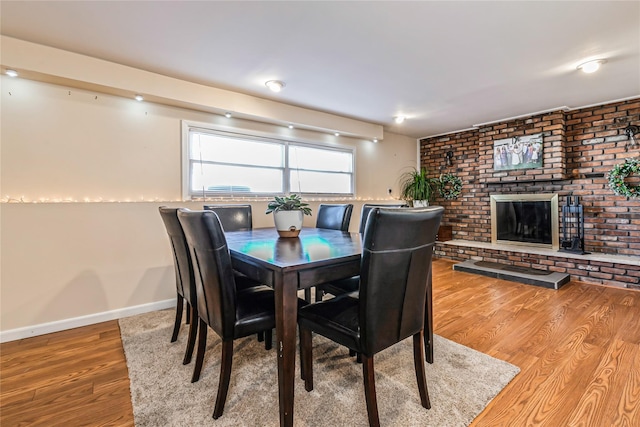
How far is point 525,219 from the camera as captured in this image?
4.59m

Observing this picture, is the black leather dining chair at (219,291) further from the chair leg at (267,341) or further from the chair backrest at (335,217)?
the chair backrest at (335,217)

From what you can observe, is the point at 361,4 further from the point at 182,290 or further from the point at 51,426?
the point at 51,426

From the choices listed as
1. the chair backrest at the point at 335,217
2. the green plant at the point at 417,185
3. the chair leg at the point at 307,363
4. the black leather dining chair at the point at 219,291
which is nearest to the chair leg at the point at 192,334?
the black leather dining chair at the point at 219,291

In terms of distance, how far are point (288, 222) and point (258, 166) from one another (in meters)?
1.85

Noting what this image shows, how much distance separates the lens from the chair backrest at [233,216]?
9.85 ft

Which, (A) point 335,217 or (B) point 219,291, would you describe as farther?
(A) point 335,217

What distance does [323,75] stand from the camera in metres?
2.93

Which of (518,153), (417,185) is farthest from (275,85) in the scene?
(518,153)

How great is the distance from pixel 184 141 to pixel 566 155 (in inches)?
201

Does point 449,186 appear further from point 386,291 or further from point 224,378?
point 224,378

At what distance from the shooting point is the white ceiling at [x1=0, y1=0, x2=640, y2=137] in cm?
195

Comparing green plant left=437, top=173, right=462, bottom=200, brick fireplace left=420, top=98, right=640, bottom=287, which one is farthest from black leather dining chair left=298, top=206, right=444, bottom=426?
green plant left=437, top=173, right=462, bottom=200

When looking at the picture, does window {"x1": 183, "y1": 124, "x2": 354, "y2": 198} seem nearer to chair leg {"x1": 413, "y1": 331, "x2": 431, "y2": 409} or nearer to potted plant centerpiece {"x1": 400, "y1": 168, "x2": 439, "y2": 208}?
potted plant centerpiece {"x1": 400, "y1": 168, "x2": 439, "y2": 208}

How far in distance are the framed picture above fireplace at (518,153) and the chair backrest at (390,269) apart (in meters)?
Answer: 3.87
